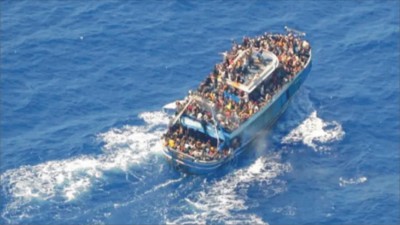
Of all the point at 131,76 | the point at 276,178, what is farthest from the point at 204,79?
the point at 276,178

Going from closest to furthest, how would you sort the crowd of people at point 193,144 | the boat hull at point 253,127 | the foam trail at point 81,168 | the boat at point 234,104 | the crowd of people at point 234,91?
1. the foam trail at point 81,168
2. the boat hull at point 253,127
3. the crowd of people at point 193,144
4. the boat at point 234,104
5. the crowd of people at point 234,91

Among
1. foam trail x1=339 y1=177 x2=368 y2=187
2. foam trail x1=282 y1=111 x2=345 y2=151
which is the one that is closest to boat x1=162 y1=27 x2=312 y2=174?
foam trail x1=282 y1=111 x2=345 y2=151

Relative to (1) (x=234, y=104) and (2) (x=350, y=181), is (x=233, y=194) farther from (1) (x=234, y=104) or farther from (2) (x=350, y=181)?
(2) (x=350, y=181)

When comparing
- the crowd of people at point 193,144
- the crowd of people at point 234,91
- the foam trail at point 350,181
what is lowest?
the foam trail at point 350,181

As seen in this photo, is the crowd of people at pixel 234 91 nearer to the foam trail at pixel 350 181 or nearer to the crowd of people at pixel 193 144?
the crowd of people at pixel 193 144

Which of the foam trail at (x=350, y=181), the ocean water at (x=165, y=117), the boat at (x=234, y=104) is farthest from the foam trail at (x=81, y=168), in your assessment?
the foam trail at (x=350, y=181)

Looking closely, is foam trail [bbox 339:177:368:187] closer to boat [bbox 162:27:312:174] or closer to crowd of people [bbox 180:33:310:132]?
boat [bbox 162:27:312:174]

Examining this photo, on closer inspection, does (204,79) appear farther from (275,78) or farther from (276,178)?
(276,178)
